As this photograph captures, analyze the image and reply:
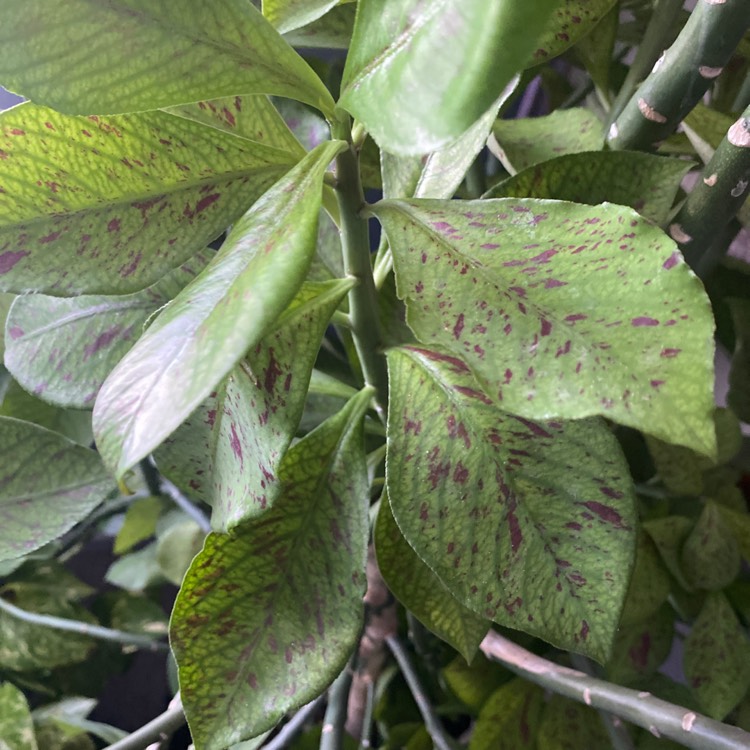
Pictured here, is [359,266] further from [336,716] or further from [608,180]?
[336,716]

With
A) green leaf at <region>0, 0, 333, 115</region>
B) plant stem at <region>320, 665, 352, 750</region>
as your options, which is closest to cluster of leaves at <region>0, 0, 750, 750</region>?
green leaf at <region>0, 0, 333, 115</region>

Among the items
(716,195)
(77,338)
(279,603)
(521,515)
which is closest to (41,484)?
(77,338)

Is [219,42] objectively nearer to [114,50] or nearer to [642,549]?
[114,50]

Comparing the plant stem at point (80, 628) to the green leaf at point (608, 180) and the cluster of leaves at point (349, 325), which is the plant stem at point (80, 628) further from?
the green leaf at point (608, 180)

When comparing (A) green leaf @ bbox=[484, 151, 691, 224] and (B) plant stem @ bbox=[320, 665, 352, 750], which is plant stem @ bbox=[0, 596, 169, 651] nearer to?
(B) plant stem @ bbox=[320, 665, 352, 750]

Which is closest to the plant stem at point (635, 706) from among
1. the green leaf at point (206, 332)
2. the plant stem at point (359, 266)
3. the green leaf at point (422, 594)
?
the green leaf at point (422, 594)
